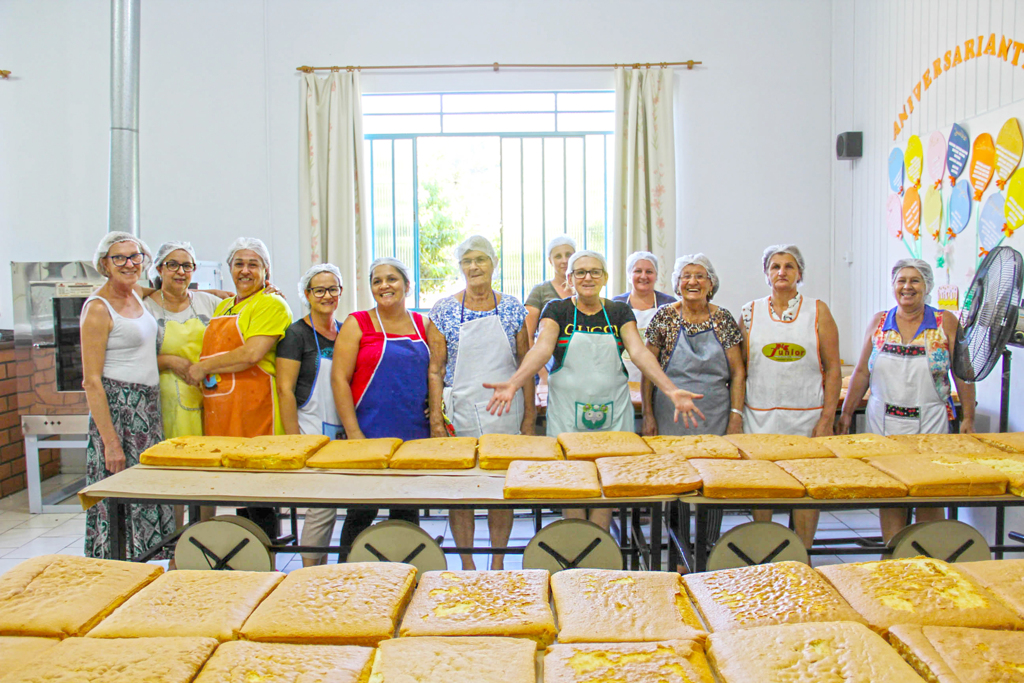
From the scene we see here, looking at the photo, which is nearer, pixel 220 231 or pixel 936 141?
pixel 936 141

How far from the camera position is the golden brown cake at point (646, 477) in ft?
6.66

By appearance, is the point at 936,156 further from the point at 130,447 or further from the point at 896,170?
the point at 130,447

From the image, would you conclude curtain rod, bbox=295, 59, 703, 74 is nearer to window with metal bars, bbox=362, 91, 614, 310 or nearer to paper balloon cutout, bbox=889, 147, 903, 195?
window with metal bars, bbox=362, 91, 614, 310

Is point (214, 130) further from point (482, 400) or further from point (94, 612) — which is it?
point (94, 612)

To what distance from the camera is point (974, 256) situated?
359 centimetres

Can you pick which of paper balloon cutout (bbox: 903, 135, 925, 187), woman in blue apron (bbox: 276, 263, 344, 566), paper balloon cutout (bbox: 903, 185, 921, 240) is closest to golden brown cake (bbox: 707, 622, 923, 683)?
woman in blue apron (bbox: 276, 263, 344, 566)

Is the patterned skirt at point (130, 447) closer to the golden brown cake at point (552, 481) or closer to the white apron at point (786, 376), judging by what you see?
the golden brown cake at point (552, 481)

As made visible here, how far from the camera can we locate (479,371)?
112 inches

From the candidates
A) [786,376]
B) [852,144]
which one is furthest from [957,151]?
[786,376]

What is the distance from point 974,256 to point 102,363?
441cm

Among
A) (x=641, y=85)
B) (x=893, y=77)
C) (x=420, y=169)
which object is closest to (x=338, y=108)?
(x=420, y=169)

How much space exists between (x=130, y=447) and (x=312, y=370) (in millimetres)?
866

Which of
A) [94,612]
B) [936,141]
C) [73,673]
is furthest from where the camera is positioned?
[936,141]

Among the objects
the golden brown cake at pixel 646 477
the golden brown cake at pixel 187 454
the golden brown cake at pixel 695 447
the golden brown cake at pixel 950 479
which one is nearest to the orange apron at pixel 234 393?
the golden brown cake at pixel 187 454
